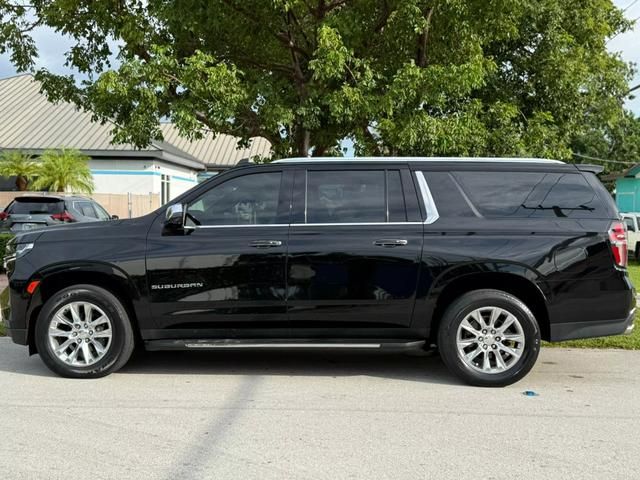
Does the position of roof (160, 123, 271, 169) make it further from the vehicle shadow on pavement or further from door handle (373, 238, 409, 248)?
door handle (373, 238, 409, 248)

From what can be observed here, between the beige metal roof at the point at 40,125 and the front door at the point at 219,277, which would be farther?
the beige metal roof at the point at 40,125

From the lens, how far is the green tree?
9773 millimetres

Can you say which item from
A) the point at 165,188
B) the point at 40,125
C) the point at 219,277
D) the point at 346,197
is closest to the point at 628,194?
the point at 165,188

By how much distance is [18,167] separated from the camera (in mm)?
27125

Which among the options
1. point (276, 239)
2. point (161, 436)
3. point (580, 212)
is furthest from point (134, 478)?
point (580, 212)

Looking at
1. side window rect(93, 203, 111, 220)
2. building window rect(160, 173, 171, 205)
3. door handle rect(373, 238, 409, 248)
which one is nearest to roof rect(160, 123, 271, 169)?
building window rect(160, 173, 171, 205)

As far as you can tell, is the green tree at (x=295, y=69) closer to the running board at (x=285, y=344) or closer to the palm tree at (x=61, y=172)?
the running board at (x=285, y=344)

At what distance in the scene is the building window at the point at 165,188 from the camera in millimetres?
31750

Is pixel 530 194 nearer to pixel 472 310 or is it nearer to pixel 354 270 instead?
pixel 472 310

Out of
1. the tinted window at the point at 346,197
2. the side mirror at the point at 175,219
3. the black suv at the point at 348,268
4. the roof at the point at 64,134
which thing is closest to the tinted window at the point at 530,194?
the black suv at the point at 348,268

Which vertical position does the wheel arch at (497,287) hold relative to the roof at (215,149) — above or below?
below

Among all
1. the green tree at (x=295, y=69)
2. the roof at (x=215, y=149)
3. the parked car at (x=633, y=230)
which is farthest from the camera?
the roof at (x=215, y=149)

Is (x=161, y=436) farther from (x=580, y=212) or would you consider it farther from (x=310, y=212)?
(x=580, y=212)

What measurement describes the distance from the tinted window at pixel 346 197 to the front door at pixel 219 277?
1.03 feet
